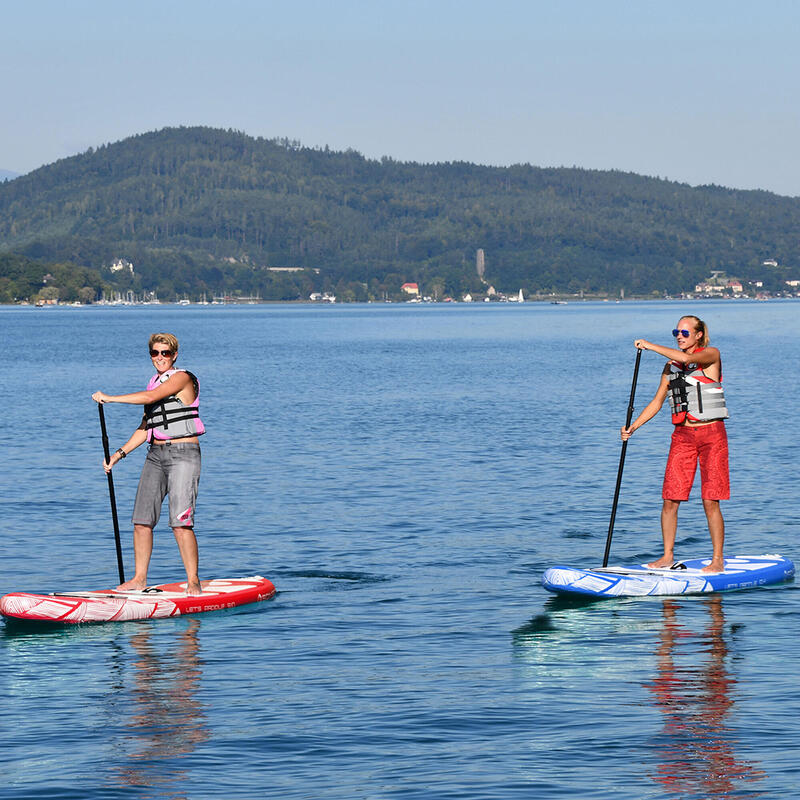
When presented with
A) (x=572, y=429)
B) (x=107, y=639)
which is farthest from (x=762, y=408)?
(x=107, y=639)

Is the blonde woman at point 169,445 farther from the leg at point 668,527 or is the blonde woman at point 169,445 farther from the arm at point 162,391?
the leg at point 668,527

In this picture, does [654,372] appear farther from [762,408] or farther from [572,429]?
[572,429]

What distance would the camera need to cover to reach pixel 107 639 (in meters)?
14.0

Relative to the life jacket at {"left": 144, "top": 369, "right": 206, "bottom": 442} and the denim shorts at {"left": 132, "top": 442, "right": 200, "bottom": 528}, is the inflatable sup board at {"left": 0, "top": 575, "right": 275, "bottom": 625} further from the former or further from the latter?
the life jacket at {"left": 144, "top": 369, "right": 206, "bottom": 442}

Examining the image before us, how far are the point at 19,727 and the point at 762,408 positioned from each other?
3980 cm

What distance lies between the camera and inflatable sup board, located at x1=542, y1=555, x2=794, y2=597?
15.2 meters

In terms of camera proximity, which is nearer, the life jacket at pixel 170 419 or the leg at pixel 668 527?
the life jacket at pixel 170 419

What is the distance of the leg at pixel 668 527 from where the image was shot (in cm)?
1541

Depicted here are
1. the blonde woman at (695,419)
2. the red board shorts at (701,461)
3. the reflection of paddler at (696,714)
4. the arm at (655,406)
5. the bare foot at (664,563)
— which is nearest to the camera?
the reflection of paddler at (696,714)

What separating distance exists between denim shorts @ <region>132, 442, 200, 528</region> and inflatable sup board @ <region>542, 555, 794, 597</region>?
4.01 metres

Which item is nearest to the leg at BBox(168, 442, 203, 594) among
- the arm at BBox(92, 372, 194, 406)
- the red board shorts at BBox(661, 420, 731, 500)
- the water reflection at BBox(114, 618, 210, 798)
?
the arm at BBox(92, 372, 194, 406)

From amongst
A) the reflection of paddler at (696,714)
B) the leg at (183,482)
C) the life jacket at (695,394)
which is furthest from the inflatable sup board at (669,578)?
the leg at (183,482)

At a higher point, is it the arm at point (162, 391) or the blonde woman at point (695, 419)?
the arm at point (162, 391)

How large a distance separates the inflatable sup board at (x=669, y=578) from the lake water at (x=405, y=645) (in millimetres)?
213
